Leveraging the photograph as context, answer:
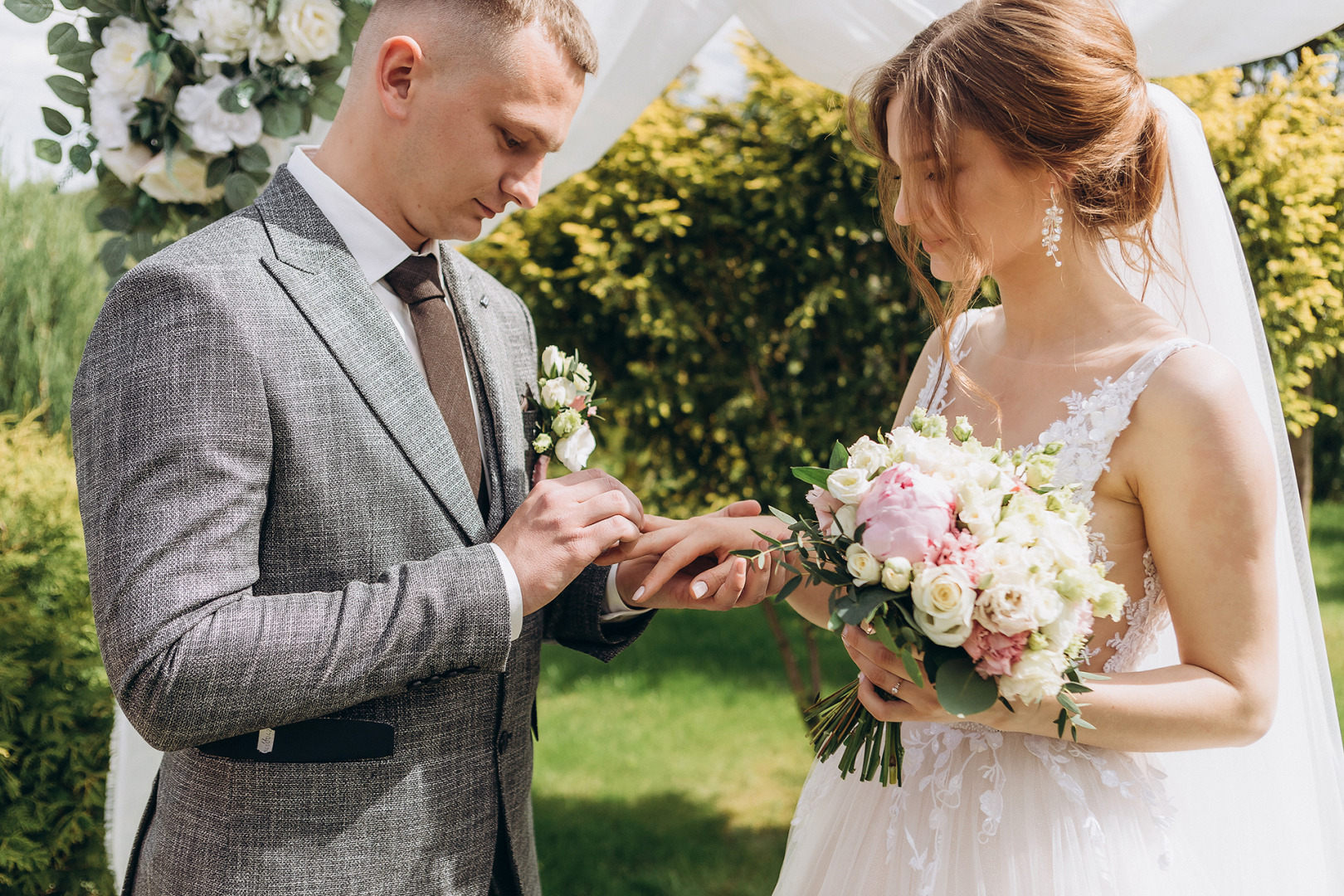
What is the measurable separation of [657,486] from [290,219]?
318 centimetres

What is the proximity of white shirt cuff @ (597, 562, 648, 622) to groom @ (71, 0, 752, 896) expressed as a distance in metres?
0.25

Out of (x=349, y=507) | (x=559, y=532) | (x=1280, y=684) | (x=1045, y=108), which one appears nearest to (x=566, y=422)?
(x=559, y=532)

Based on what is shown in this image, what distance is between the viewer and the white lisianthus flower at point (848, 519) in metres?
1.61

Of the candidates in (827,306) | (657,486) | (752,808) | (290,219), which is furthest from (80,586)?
(752,808)

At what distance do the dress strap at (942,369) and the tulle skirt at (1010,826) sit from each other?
0.81 meters

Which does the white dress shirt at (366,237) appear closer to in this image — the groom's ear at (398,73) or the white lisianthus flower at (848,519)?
the groom's ear at (398,73)

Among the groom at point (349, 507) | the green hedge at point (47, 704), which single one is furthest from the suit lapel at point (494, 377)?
the green hedge at point (47, 704)

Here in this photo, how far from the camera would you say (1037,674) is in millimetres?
1461

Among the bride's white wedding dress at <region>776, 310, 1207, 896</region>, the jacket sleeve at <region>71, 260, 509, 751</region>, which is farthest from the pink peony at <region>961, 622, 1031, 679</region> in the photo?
the jacket sleeve at <region>71, 260, 509, 751</region>

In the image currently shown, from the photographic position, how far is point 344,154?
1.90m

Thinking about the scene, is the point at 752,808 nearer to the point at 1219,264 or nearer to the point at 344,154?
the point at 1219,264

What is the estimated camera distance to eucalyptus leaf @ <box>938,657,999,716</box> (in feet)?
4.85

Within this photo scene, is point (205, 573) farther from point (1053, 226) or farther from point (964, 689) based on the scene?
point (1053, 226)

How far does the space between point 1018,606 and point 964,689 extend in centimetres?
17
